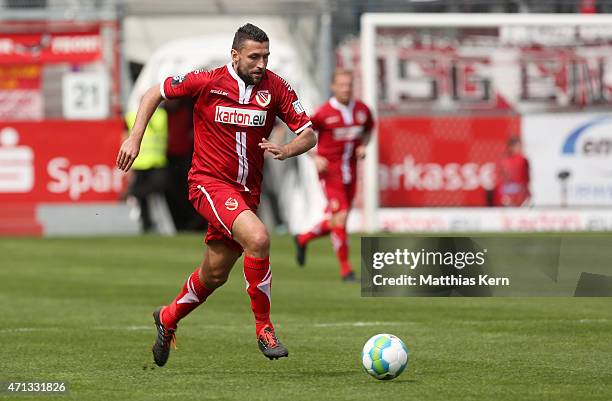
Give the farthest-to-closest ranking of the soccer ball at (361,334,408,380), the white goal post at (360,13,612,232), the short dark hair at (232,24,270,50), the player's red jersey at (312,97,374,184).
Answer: the white goal post at (360,13,612,232)
the player's red jersey at (312,97,374,184)
the short dark hair at (232,24,270,50)
the soccer ball at (361,334,408,380)

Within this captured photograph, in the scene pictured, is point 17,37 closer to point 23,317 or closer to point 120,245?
point 120,245

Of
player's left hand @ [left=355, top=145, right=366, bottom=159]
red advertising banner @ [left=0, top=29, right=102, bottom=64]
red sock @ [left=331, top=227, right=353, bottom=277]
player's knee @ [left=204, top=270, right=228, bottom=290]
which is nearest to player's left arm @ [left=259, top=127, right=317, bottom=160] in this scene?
player's knee @ [left=204, top=270, right=228, bottom=290]

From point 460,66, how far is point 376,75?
1414mm

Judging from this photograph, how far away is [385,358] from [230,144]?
158 cm

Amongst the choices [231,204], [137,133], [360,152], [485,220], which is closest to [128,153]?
[137,133]

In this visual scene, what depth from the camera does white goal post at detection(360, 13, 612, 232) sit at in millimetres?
22125

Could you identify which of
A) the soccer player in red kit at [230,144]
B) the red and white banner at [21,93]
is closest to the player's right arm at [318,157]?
the soccer player in red kit at [230,144]

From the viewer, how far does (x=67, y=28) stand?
23.9 meters

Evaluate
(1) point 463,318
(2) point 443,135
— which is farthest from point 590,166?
(1) point 463,318

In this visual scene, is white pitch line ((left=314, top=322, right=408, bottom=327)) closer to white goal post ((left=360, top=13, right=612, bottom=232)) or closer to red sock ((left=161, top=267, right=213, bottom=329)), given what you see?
red sock ((left=161, top=267, right=213, bottom=329))

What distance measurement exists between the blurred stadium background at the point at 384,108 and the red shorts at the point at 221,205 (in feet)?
44.6

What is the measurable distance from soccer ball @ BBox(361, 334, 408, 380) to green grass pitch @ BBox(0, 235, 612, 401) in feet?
0.27

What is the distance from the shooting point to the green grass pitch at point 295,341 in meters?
7.64

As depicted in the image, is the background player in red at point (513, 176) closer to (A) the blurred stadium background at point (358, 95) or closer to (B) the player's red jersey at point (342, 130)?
(A) the blurred stadium background at point (358, 95)
